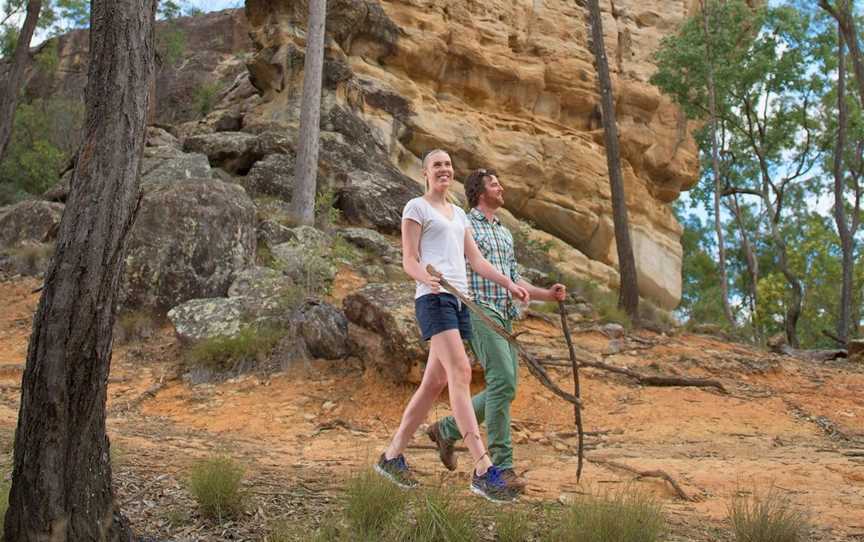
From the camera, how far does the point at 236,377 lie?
8445 mm

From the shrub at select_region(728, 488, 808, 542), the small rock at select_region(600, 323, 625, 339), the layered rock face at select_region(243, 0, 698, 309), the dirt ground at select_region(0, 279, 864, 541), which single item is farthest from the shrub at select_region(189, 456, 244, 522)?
the layered rock face at select_region(243, 0, 698, 309)

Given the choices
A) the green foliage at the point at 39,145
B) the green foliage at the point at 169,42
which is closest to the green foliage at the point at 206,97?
the green foliage at the point at 169,42

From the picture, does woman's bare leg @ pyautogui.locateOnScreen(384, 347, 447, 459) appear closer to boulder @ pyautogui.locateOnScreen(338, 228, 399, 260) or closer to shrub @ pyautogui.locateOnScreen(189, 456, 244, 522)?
shrub @ pyautogui.locateOnScreen(189, 456, 244, 522)

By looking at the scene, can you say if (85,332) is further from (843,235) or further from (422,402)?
(843,235)

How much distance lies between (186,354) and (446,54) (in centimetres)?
1408

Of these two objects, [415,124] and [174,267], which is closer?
[174,267]

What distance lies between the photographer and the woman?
4062mm

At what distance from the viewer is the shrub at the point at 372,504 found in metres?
3.24

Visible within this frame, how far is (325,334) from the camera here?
8742 mm

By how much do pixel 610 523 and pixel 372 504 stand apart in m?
0.98

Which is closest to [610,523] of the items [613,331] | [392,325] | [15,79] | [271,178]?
[392,325]

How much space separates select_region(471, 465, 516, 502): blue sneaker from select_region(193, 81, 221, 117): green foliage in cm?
2248

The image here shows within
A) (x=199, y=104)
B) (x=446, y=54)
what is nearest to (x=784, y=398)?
(x=446, y=54)

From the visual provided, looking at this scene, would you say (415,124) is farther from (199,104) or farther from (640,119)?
(199,104)
